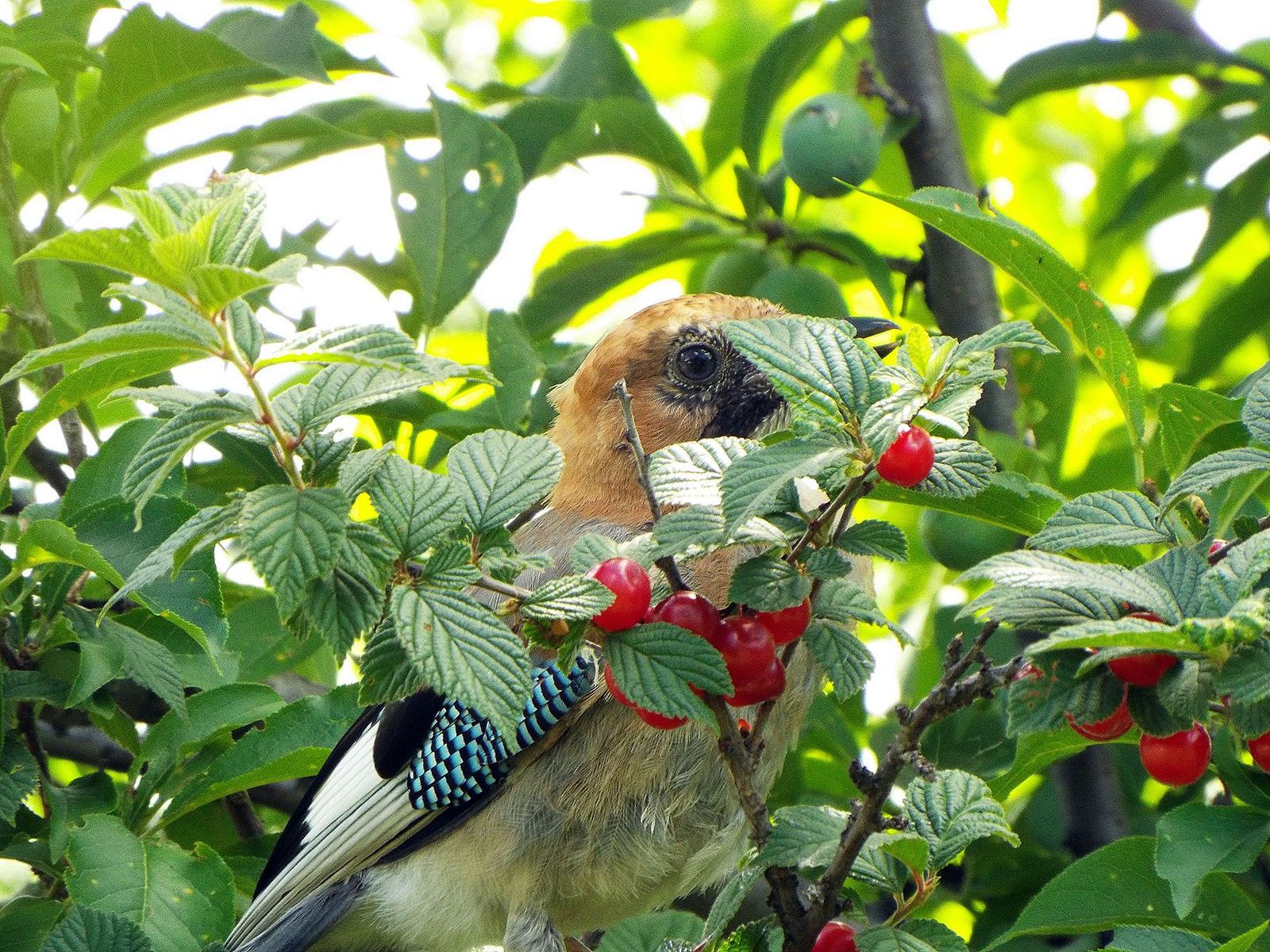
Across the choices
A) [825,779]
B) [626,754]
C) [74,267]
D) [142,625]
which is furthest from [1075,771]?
[74,267]

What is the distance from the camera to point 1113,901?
2148 millimetres

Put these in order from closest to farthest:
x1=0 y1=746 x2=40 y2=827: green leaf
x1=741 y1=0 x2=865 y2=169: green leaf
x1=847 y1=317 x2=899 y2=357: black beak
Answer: x1=0 y1=746 x2=40 y2=827: green leaf
x1=847 y1=317 x2=899 y2=357: black beak
x1=741 y1=0 x2=865 y2=169: green leaf

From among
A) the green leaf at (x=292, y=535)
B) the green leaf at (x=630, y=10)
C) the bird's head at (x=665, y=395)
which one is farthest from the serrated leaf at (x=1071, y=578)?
the green leaf at (x=630, y=10)

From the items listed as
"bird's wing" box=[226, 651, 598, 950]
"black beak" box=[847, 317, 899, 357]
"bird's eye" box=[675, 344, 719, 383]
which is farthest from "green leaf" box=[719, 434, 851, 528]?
"bird's eye" box=[675, 344, 719, 383]

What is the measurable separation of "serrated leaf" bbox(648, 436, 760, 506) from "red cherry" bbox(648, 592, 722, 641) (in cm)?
13

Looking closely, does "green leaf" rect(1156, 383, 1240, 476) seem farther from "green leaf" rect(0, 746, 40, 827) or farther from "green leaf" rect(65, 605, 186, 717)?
"green leaf" rect(0, 746, 40, 827)

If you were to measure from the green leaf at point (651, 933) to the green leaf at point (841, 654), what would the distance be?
2.93ft

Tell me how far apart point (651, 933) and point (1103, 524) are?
1.29 m

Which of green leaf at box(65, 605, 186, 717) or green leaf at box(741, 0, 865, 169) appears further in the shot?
green leaf at box(741, 0, 865, 169)

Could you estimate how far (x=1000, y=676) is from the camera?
5.07 ft

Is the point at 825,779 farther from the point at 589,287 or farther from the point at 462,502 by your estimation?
the point at 462,502

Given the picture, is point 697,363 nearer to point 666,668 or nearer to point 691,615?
point 691,615

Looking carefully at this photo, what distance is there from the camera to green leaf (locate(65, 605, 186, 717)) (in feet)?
7.64

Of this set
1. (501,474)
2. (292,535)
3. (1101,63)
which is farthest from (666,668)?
(1101,63)
